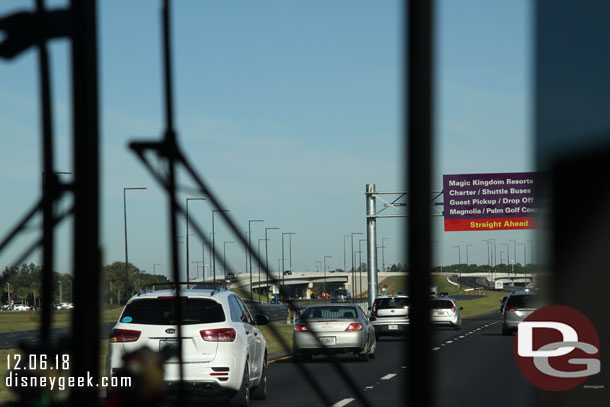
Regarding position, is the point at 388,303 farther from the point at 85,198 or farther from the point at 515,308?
the point at 85,198

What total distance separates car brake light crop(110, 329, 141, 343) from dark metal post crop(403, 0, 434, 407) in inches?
446

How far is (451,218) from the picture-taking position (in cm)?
4712

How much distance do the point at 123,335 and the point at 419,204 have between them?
11569mm

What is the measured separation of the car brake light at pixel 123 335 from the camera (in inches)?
528

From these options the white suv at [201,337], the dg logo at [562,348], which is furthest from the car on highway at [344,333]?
the dg logo at [562,348]

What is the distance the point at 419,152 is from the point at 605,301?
1063 millimetres

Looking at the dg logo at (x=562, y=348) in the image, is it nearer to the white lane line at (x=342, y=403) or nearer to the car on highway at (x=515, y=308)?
the white lane line at (x=342, y=403)

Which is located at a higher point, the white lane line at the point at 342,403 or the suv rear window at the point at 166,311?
the suv rear window at the point at 166,311

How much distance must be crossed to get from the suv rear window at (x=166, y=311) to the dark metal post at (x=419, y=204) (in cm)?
1115

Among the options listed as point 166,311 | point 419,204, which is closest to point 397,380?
point 166,311

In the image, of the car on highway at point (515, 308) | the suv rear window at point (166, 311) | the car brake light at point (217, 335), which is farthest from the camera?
the car on highway at point (515, 308)

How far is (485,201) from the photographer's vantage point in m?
46.8

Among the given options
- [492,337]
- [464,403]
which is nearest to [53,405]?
[464,403]

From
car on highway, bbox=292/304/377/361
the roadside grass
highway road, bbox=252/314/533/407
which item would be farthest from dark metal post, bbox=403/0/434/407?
the roadside grass
